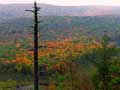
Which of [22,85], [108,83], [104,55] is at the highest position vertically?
[104,55]

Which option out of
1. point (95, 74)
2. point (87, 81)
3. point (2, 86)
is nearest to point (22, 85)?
point (2, 86)

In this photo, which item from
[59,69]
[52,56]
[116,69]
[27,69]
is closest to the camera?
[116,69]

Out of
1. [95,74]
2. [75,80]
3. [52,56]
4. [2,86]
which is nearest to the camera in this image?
[95,74]

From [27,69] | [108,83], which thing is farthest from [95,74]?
[27,69]

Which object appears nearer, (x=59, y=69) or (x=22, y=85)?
(x=22, y=85)

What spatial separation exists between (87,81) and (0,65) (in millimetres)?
79013

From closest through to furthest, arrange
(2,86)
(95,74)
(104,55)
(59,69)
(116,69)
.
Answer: (104,55), (95,74), (116,69), (2,86), (59,69)

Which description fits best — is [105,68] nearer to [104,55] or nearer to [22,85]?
[104,55]

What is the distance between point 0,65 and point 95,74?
9896 centimetres

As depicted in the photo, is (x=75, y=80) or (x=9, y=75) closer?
(x=75, y=80)

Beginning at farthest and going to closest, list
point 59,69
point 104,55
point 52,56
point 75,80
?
point 52,56
point 59,69
point 75,80
point 104,55

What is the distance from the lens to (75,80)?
52.8m

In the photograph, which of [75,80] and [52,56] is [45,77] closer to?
[52,56]

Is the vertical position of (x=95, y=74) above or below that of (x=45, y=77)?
above
